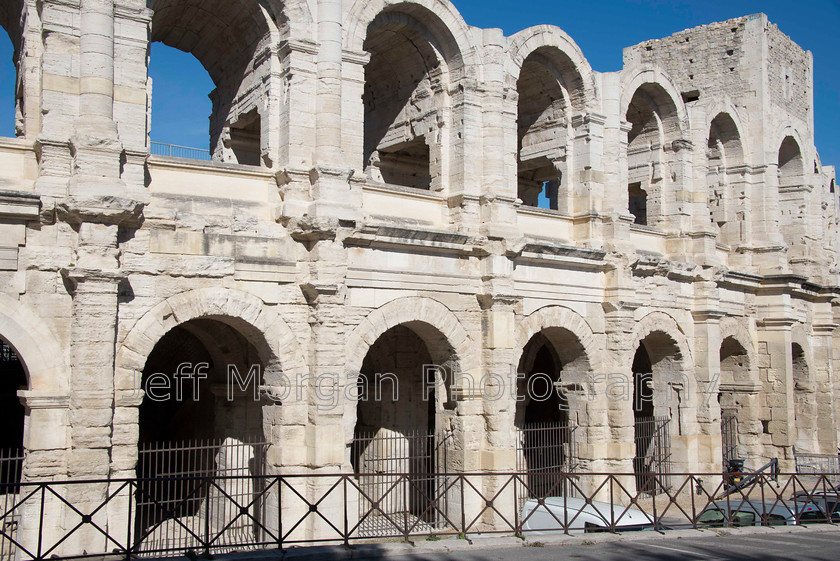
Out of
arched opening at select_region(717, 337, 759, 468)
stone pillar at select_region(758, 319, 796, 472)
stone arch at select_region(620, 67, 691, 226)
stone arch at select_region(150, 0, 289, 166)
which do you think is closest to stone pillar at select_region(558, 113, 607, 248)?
stone arch at select_region(620, 67, 691, 226)

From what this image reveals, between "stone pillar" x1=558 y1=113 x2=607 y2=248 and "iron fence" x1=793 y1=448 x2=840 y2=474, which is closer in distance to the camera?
"stone pillar" x1=558 y1=113 x2=607 y2=248

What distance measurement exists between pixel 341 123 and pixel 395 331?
173 inches

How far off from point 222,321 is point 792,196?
16396mm

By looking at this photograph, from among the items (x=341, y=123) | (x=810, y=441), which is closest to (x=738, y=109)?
(x=810, y=441)

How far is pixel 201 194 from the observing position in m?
10.4

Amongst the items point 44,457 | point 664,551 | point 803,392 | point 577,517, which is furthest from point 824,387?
point 44,457

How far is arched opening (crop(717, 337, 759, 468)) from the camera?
18.5 m

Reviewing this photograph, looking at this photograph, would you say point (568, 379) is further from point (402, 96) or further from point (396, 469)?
point (402, 96)

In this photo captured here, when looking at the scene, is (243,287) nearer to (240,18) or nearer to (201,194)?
(201,194)

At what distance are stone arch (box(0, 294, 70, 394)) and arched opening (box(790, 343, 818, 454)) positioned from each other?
656 inches

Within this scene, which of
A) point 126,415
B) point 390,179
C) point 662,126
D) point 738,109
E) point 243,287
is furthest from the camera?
point 738,109

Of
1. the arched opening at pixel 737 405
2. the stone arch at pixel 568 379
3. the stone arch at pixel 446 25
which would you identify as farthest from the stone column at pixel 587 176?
the arched opening at pixel 737 405

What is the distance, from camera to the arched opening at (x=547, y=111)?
1472 cm

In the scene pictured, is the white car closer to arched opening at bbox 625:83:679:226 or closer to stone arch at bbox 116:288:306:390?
stone arch at bbox 116:288:306:390
